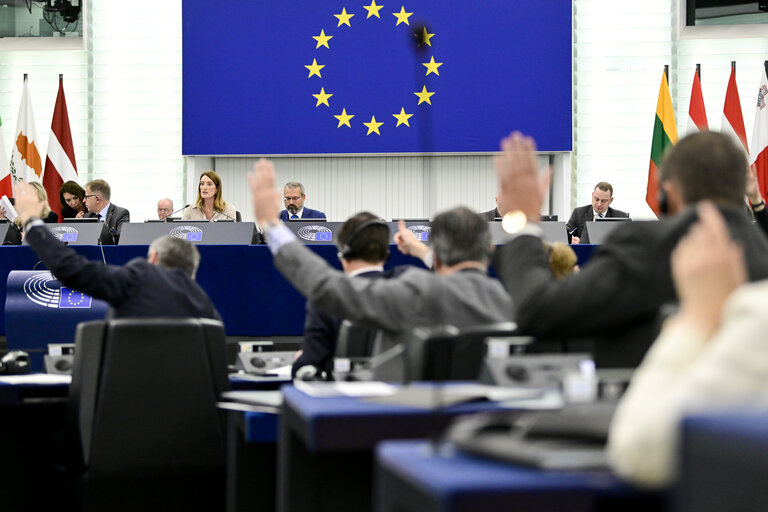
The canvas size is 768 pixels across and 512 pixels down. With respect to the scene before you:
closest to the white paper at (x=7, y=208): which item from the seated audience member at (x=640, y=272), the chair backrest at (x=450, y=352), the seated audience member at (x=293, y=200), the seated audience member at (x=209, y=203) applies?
the seated audience member at (x=209, y=203)

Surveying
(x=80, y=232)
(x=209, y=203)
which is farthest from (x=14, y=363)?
(x=209, y=203)

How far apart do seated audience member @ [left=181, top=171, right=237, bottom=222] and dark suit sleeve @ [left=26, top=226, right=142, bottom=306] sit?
15.5 feet

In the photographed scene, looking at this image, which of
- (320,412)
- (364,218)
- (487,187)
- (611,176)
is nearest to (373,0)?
(487,187)

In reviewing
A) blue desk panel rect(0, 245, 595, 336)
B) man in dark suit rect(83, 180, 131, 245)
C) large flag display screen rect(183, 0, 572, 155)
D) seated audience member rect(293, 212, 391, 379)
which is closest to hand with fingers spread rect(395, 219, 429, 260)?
seated audience member rect(293, 212, 391, 379)

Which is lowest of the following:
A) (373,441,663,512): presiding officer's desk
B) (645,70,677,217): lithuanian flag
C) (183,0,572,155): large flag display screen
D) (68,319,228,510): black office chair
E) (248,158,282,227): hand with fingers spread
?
(68,319,228,510): black office chair

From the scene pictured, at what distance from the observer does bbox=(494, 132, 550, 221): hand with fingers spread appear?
2.47 meters

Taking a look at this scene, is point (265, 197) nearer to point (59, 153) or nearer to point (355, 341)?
point (355, 341)

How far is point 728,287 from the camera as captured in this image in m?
1.35

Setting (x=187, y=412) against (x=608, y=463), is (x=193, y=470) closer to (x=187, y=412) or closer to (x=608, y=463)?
(x=187, y=412)

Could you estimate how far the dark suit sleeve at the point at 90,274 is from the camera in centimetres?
401

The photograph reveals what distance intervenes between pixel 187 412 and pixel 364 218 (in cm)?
98

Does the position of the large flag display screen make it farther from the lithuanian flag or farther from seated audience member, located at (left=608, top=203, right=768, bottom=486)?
seated audience member, located at (left=608, top=203, right=768, bottom=486)

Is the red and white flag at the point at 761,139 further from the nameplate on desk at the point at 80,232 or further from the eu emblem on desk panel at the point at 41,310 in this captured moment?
the eu emblem on desk panel at the point at 41,310

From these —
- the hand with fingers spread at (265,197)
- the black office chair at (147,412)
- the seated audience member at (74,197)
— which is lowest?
the black office chair at (147,412)
